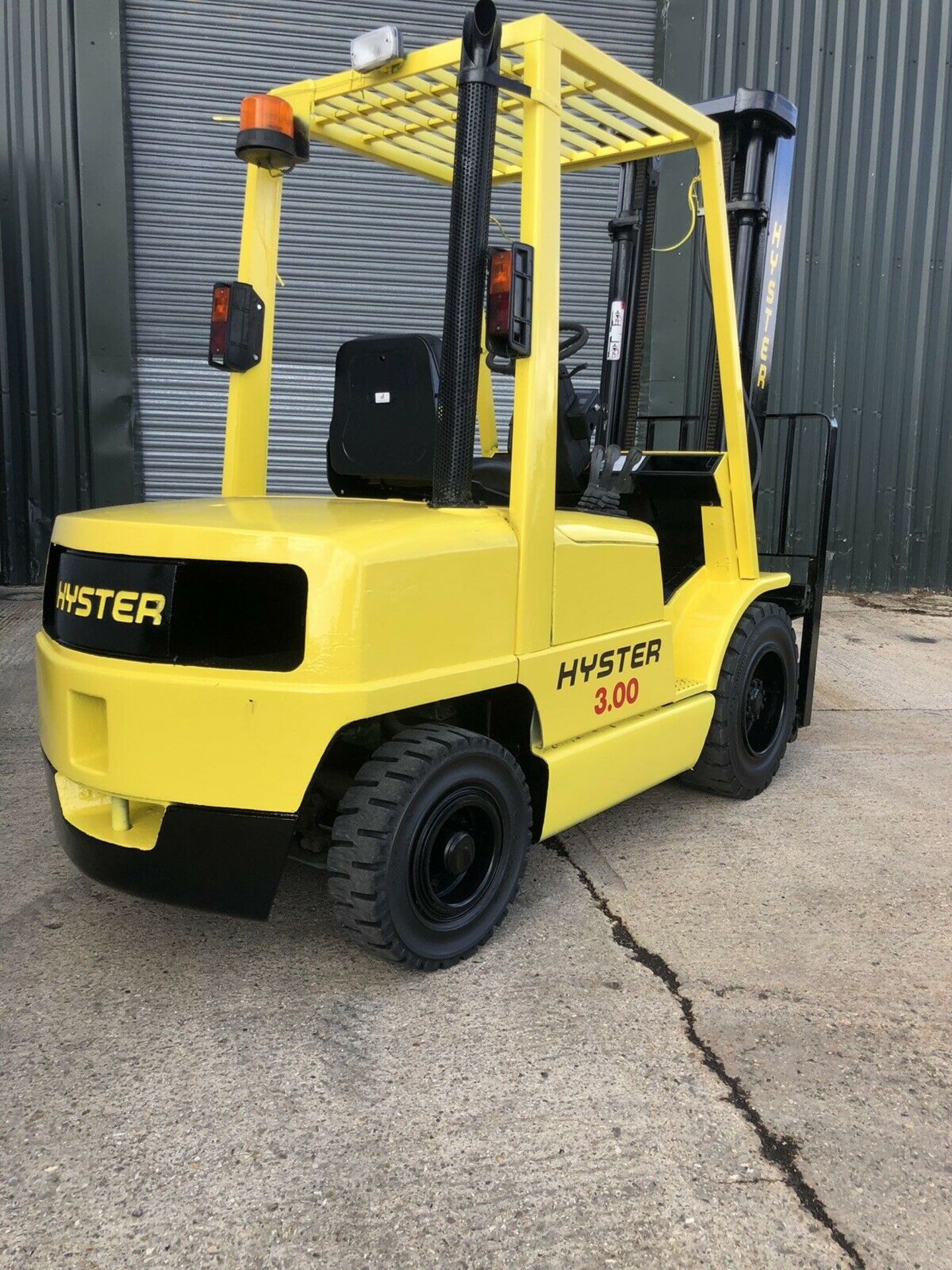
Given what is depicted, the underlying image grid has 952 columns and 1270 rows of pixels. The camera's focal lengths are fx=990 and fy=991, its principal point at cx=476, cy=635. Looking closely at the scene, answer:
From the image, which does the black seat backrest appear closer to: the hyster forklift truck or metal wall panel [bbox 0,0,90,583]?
the hyster forklift truck

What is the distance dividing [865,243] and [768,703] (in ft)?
21.0

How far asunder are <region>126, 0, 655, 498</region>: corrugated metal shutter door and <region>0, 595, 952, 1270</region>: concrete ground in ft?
17.4

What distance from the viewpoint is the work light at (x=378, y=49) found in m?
2.86

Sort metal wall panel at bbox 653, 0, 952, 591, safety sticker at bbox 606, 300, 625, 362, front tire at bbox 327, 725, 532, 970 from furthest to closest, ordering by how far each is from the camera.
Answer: metal wall panel at bbox 653, 0, 952, 591 → safety sticker at bbox 606, 300, 625, 362 → front tire at bbox 327, 725, 532, 970

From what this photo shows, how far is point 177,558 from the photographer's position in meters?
2.55

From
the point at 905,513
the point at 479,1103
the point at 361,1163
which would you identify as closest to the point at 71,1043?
the point at 361,1163

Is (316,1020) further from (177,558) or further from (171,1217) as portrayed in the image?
(177,558)

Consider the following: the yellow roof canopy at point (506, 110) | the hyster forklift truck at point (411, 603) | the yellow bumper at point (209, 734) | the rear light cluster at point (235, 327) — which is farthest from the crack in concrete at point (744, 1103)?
the yellow roof canopy at point (506, 110)

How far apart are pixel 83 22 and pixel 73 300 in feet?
6.78

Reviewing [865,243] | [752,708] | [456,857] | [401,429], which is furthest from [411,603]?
[865,243]

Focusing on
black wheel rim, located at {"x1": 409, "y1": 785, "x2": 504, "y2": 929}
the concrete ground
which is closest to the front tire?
black wheel rim, located at {"x1": 409, "y1": 785, "x2": 504, "y2": 929}

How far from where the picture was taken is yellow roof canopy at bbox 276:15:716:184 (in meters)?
2.94

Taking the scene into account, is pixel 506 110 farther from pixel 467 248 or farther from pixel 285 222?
pixel 285 222

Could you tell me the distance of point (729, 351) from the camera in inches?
156
